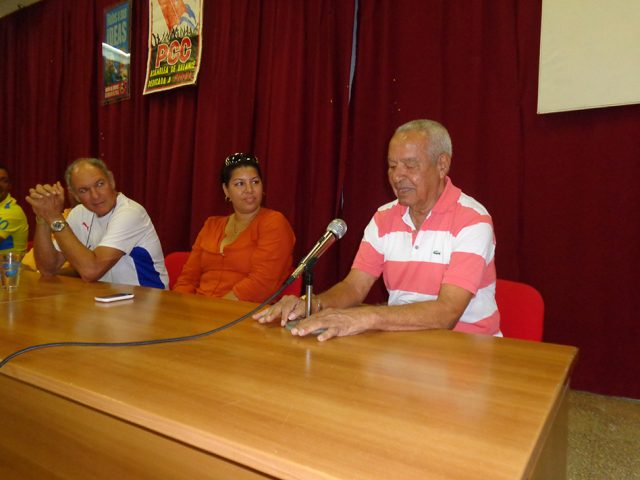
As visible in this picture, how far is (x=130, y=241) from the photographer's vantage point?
221 centimetres

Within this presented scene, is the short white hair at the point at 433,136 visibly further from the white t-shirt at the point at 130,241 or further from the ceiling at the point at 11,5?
the ceiling at the point at 11,5

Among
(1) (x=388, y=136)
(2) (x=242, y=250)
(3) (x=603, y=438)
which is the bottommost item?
(3) (x=603, y=438)

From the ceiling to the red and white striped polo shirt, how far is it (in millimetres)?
5467

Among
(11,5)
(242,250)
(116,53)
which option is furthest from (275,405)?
(11,5)

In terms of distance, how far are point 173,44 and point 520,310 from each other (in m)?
3.57

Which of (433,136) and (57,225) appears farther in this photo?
(57,225)

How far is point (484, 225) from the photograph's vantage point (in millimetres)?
1528

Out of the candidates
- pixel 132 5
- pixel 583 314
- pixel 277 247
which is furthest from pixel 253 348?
pixel 132 5

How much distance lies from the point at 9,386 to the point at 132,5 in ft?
13.8

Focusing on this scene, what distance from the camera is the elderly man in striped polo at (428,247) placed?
1.44 meters

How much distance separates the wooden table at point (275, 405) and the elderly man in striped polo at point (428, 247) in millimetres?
300

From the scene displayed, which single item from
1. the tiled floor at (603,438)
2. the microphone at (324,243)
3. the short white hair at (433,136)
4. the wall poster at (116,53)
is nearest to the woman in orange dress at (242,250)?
the short white hair at (433,136)

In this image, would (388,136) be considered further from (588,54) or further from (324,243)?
(324,243)

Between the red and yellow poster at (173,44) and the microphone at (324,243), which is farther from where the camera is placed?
the red and yellow poster at (173,44)
